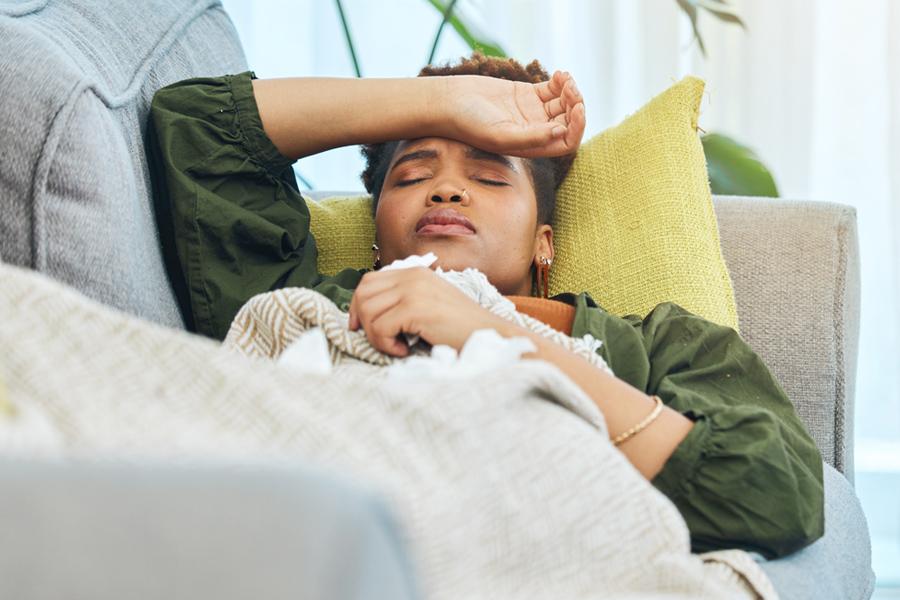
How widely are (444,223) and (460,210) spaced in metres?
0.03

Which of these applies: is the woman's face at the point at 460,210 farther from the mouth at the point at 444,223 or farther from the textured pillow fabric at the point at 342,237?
the textured pillow fabric at the point at 342,237

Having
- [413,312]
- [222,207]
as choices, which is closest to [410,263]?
[413,312]

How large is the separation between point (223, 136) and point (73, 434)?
2.76ft

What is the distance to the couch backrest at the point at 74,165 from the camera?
1.10 m

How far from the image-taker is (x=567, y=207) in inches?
63.8

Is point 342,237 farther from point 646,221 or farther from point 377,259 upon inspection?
point 646,221

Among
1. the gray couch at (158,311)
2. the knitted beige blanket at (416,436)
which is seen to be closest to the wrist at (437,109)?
the gray couch at (158,311)

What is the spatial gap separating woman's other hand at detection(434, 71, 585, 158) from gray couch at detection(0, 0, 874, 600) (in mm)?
285

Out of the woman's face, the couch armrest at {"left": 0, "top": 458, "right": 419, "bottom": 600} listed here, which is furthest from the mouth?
the couch armrest at {"left": 0, "top": 458, "right": 419, "bottom": 600}

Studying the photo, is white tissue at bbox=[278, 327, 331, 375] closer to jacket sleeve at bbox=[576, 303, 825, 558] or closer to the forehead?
jacket sleeve at bbox=[576, 303, 825, 558]

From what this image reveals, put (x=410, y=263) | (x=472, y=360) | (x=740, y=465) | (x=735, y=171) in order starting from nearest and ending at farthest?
1. (x=472, y=360)
2. (x=740, y=465)
3. (x=410, y=263)
4. (x=735, y=171)

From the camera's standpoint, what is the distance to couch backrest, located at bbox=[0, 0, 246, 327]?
3.59 ft

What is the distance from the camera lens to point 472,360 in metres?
0.88

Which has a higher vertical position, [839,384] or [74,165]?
[74,165]
